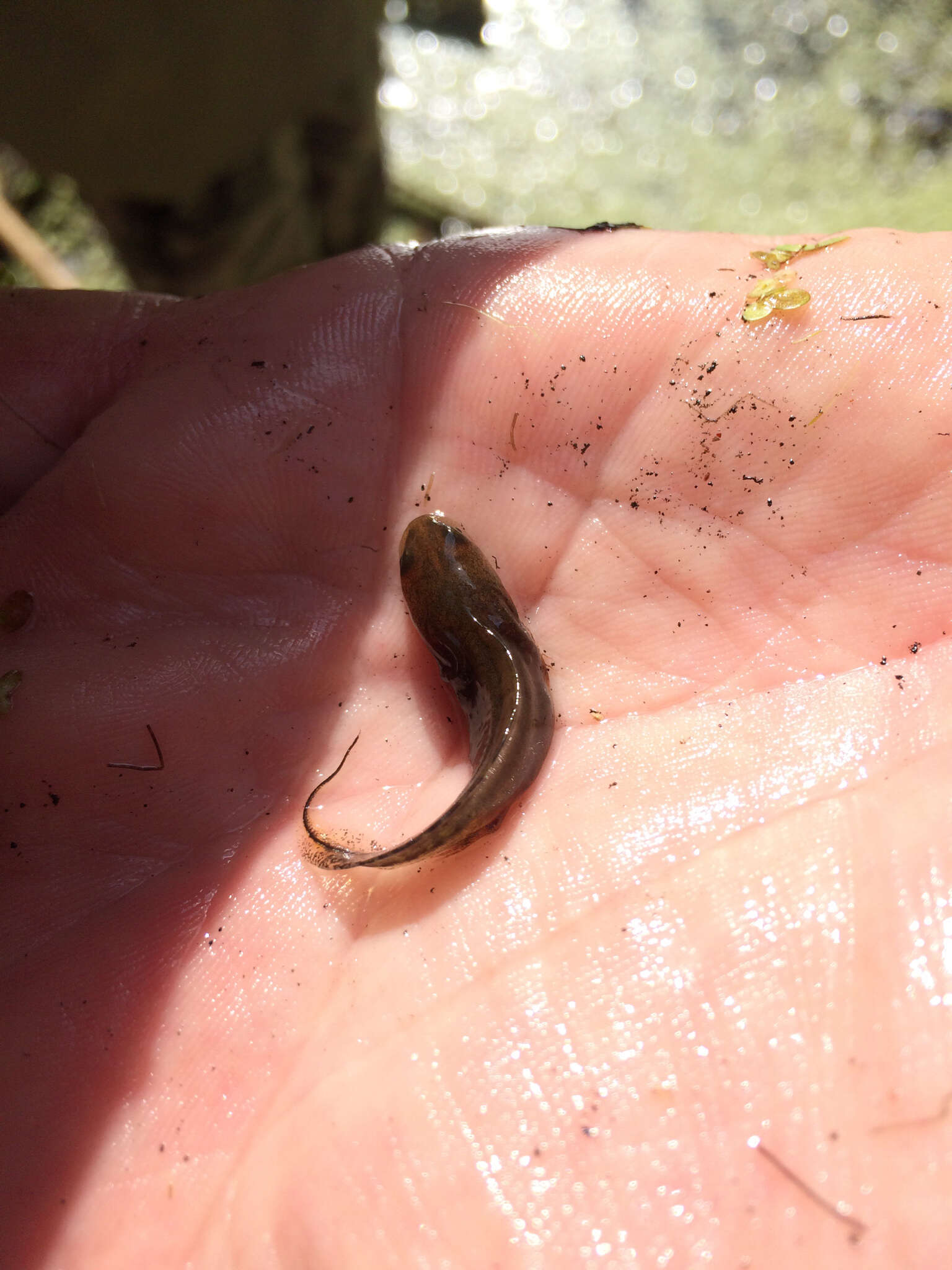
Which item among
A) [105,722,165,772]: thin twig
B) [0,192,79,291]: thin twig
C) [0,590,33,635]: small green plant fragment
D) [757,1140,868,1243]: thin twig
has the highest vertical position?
[0,192,79,291]: thin twig

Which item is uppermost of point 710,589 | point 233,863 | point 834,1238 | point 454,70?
point 454,70

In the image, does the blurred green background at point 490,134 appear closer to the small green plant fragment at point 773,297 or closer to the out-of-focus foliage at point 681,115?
the out-of-focus foliage at point 681,115

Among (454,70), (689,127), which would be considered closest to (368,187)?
(454,70)

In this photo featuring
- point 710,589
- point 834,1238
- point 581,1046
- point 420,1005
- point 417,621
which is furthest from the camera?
point 417,621

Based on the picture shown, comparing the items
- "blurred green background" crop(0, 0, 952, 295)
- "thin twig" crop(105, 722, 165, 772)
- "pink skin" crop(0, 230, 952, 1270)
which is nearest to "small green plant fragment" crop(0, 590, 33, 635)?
"pink skin" crop(0, 230, 952, 1270)

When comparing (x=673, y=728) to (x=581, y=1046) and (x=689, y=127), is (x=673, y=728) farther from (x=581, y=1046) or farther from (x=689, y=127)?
(x=689, y=127)

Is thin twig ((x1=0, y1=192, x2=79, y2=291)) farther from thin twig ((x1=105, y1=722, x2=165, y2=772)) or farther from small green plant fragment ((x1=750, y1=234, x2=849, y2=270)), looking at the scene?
small green plant fragment ((x1=750, y1=234, x2=849, y2=270))

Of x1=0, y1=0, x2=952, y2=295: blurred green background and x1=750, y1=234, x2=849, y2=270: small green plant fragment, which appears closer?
x1=750, y1=234, x2=849, y2=270: small green plant fragment
